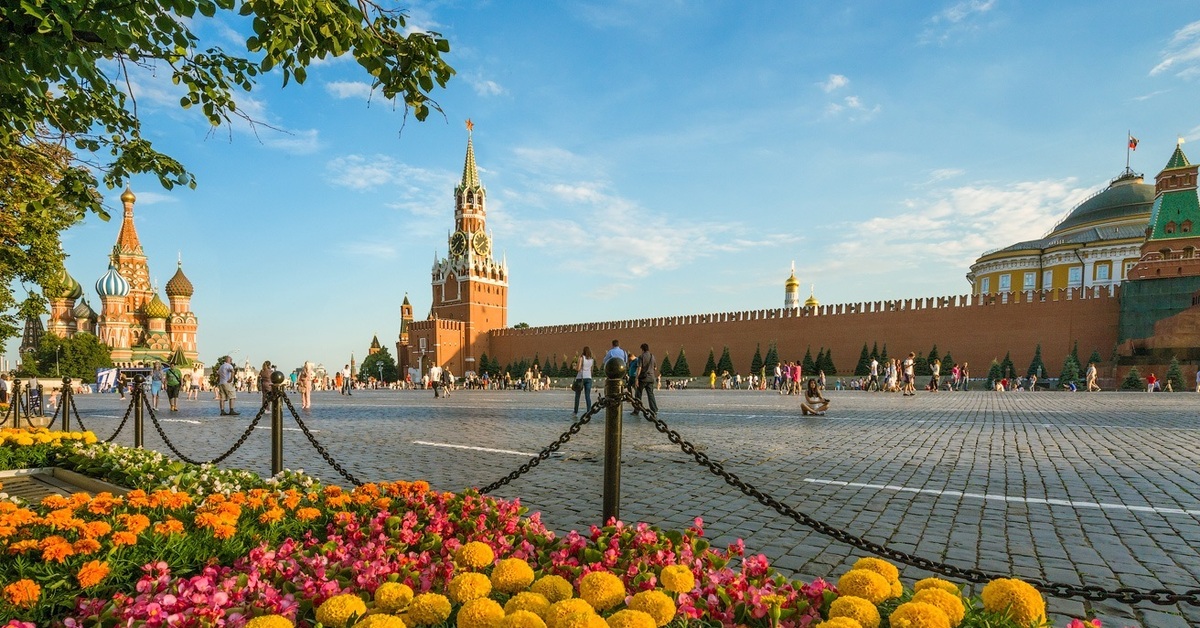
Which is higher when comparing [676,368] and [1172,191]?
[1172,191]

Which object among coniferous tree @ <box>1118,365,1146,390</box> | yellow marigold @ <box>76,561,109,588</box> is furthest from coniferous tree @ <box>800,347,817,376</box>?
yellow marigold @ <box>76,561,109,588</box>

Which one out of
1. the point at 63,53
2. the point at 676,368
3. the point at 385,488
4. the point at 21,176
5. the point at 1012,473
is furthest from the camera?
the point at 676,368

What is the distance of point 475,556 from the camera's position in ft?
6.47

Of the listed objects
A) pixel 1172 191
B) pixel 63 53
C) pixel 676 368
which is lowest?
pixel 676 368

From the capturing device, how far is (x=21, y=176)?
6410mm

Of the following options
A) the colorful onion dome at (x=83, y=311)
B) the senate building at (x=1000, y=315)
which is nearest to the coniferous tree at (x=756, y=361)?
the senate building at (x=1000, y=315)

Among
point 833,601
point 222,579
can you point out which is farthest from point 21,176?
point 833,601

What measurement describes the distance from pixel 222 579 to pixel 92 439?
459 centimetres

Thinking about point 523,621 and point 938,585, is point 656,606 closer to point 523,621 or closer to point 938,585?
point 523,621

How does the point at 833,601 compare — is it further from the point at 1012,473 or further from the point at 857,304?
the point at 857,304

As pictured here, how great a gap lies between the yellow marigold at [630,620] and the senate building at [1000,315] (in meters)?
27.9

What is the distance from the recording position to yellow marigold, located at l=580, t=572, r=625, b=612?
1616 millimetres

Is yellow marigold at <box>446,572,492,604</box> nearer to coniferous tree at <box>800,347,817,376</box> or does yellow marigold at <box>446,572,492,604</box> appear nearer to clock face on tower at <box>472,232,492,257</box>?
coniferous tree at <box>800,347,817,376</box>

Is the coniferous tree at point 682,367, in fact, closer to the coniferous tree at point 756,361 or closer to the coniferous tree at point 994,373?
the coniferous tree at point 756,361
